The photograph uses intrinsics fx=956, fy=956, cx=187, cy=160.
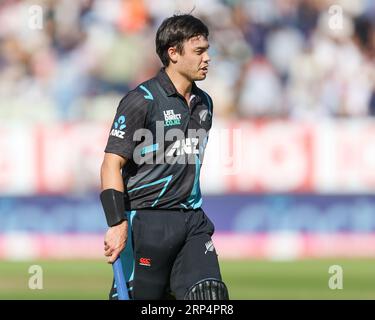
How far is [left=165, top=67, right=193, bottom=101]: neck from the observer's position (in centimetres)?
621

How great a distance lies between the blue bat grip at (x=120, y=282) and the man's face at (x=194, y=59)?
1337 millimetres

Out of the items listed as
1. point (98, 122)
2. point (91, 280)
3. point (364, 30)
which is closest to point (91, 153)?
point (98, 122)

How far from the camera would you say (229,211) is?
44.9 feet

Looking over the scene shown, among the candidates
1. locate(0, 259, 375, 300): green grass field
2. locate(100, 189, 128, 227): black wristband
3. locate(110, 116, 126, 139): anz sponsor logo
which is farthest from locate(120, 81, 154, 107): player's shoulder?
locate(0, 259, 375, 300): green grass field

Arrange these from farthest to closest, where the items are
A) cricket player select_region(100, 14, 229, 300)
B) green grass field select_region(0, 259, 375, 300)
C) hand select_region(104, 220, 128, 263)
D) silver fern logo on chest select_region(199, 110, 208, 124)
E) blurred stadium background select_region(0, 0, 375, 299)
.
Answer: blurred stadium background select_region(0, 0, 375, 299) < green grass field select_region(0, 259, 375, 300) < silver fern logo on chest select_region(199, 110, 208, 124) < cricket player select_region(100, 14, 229, 300) < hand select_region(104, 220, 128, 263)

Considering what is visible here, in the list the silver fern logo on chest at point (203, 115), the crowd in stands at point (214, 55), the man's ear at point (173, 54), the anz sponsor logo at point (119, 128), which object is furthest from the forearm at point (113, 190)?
the crowd in stands at point (214, 55)

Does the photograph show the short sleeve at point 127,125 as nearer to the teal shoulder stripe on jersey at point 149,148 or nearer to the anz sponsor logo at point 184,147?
the teal shoulder stripe on jersey at point 149,148

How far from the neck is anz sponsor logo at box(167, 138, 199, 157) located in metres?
0.31

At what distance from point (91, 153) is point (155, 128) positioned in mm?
8047

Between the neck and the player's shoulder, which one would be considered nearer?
the player's shoulder

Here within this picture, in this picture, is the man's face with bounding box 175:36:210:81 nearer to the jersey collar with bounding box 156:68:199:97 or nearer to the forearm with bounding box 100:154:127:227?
the jersey collar with bounding box 156:68:199:97

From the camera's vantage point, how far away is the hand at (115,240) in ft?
18.4

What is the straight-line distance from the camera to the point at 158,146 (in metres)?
5.97

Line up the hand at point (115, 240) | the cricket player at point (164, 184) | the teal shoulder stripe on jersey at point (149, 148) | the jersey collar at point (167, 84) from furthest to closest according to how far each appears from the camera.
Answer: the jersey collar at point (167, 84), the teal shoulder stripe on jersey at point (149, 148), the cricket player at point (164, 184), the hand at point (115, 240)
